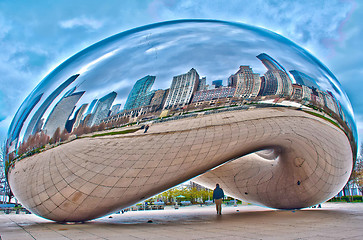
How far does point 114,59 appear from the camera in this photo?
525 cm

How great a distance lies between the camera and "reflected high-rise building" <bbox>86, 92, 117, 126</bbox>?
15.8 ft

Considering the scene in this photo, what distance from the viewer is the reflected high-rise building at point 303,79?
556 centimetres

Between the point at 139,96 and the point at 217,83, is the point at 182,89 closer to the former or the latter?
the point at 217,83

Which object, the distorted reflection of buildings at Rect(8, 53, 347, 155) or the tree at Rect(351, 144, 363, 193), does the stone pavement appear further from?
the tree at Rect(351, 144, 363, 193)

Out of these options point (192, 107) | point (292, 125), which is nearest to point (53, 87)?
point (192, 107)

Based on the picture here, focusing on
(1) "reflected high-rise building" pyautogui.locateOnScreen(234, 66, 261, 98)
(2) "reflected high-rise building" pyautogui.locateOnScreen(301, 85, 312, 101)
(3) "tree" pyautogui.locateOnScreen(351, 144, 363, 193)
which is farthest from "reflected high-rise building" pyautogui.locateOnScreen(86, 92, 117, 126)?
(3) "tree" pyautogui.locateOnScreen(351, 144, 363, 193)

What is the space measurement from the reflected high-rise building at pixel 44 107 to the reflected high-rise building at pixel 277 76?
11.5 ft

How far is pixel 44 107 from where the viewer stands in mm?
5324

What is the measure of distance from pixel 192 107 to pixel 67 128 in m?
2.15

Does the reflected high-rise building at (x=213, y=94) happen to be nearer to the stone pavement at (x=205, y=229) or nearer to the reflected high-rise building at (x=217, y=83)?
the reflected high-rise building at (x=217, y=83)

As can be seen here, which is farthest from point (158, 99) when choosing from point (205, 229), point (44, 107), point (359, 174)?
point (359, 174)

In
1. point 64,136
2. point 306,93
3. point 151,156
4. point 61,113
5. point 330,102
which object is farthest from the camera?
point 330,102

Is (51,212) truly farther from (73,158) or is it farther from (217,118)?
(217,118)

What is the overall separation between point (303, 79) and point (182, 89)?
2.51 m
